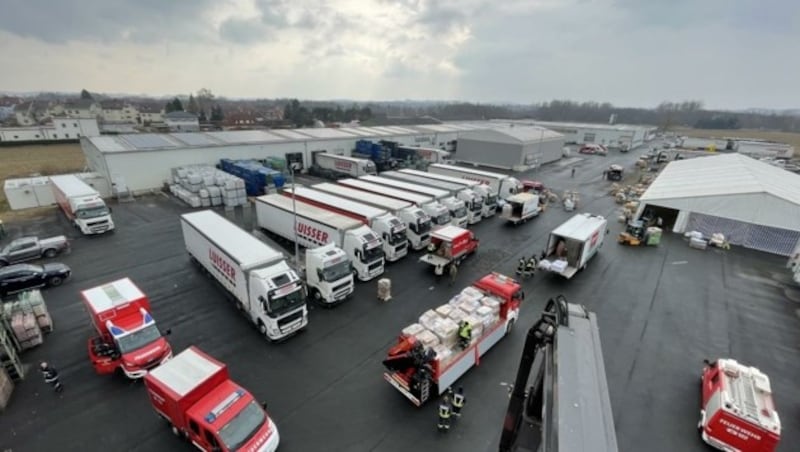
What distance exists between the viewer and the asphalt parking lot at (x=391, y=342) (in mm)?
10586

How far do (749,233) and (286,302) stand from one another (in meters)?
33.0

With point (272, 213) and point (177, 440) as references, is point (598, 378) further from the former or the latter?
point (272, 213)

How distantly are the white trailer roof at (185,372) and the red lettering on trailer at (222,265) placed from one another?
16.3 feet

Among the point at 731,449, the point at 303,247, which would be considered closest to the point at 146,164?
the point at 303,247

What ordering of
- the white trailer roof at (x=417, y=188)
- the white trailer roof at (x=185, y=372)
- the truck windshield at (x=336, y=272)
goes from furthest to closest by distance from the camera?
the white trailer roof at (x=417, y=188)
the truck windshield at (x=336, y=272)
the white trailer roof at (x=185, y=372)

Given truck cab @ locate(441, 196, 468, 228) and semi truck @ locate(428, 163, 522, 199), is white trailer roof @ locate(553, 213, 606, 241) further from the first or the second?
semi truck @ locate(428, 163, 522, 199)

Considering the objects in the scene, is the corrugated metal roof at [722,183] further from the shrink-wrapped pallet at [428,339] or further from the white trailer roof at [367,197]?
the shrink-wrapped pallet at [428,339]

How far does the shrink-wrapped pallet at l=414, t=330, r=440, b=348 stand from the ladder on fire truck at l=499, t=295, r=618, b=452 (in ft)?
14.3

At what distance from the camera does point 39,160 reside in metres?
54.5

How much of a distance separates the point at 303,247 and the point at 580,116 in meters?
186

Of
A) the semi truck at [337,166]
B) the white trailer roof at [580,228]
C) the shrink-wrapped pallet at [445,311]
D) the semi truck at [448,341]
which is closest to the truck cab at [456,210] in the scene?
the white trailer roof at [580,228]

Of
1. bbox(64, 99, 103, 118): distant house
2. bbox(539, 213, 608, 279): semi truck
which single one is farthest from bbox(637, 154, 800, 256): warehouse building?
bbox(64, 99, 103, 118): distant house

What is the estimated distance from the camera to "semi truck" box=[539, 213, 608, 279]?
19.8 meters

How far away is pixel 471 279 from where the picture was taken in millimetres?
19828
